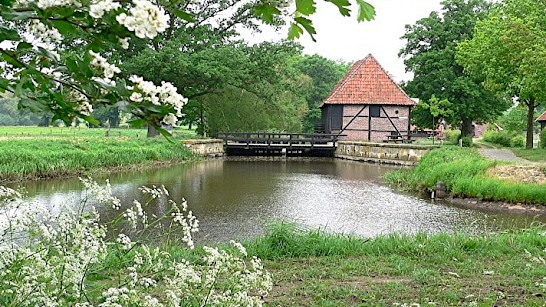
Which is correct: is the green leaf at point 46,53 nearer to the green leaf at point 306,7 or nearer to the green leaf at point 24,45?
the green leaf at point 24,45

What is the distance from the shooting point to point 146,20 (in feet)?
5.15

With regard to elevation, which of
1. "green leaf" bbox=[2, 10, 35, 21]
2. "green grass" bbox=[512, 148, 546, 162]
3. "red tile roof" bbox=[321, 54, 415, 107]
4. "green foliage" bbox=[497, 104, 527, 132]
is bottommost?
"green grass" bbox=[512, 148, 546, 162]

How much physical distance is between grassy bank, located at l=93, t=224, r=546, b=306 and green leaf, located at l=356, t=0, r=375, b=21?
2493 mm

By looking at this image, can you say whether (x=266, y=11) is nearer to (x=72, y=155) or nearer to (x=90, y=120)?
(x=90, y=120)

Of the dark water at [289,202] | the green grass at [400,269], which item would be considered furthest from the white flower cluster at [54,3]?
the dark water at [289,202]

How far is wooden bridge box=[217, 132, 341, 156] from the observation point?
106 ft

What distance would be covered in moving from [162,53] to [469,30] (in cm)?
1962

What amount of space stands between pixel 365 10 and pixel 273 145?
30.5m

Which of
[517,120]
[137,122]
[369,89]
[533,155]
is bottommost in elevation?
[533,155]

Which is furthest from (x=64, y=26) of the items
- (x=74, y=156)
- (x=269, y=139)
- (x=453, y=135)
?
(x=453, y=135)

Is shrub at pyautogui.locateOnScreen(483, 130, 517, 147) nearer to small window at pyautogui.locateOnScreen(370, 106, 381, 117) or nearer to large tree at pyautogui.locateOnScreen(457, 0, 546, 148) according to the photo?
large tree at pyautogui.locateOnScreen(457, 0, 546, 148)

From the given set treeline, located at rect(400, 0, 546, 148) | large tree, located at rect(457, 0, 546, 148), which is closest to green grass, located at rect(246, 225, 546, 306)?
large tree, located at rect(457, 0, 546, 148)

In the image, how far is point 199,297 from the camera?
3.12 metres

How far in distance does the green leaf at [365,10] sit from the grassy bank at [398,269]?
2.49 metres
